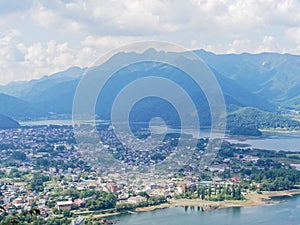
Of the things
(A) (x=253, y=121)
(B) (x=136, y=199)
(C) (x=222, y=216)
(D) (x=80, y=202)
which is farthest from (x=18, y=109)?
(C) (x=222, y=216)

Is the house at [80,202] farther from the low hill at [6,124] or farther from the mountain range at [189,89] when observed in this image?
the low hill at [6,124]

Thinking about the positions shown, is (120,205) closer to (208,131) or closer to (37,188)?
(37,188)

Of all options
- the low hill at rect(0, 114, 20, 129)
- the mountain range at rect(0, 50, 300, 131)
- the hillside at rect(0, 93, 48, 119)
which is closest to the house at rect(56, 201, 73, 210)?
the mountain range at rect(0, 50, 300, 131)

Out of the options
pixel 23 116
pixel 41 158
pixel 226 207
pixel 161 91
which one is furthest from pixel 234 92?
pixel 226 207

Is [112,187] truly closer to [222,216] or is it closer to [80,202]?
[80,202]

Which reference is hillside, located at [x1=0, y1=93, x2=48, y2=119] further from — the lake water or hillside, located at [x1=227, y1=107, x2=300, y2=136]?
the lake water

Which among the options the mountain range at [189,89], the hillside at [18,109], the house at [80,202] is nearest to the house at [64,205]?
the house at [80,202]
